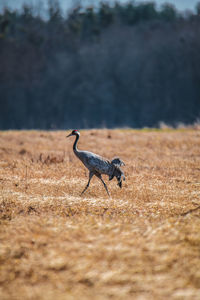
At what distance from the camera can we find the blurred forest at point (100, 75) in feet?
163

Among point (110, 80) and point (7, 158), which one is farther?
point (110, 80)

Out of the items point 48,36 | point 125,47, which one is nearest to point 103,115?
point 125,47

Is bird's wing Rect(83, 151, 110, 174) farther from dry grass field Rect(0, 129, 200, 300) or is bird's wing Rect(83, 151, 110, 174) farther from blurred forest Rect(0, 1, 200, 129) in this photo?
blurred forest Rect(0, 1, 200, 129)

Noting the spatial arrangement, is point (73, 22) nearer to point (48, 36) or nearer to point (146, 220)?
point (48, 36)

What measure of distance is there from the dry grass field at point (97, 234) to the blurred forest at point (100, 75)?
1403 inches

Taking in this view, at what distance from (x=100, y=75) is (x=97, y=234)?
50.1 meters

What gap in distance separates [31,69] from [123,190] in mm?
49223

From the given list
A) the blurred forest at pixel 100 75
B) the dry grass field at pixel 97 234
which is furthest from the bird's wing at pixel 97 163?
the blurred forest at pixel 100 75

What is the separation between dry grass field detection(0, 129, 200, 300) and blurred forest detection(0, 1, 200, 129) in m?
35.6

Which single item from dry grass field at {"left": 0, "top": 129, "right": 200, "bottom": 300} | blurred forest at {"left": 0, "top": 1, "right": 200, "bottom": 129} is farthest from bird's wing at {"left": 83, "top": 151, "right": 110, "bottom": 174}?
blurred forest at {"left": 0, "top": 1, "right": 200, "bottom": 129}

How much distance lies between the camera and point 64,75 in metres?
54.1

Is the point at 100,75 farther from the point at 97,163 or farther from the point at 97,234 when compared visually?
the point at 97,234

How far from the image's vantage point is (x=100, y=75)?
176ft

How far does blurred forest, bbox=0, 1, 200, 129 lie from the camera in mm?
49688
